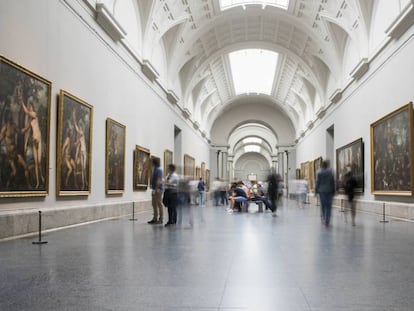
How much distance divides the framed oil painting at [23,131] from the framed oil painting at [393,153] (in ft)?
31.3

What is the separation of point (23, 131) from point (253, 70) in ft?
89.1

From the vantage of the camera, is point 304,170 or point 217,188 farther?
point 304,170

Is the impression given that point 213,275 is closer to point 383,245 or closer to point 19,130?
point 383,245

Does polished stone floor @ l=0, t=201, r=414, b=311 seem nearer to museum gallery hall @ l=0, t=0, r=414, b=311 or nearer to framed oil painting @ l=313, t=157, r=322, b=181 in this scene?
museum gallery hall @ l=0, t=0, r=414, b=311

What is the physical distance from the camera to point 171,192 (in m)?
11.2

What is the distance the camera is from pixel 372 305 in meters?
3.45

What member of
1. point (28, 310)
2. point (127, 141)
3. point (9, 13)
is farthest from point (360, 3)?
point (28, 310)

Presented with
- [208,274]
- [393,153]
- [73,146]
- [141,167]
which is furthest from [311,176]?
[208,274]

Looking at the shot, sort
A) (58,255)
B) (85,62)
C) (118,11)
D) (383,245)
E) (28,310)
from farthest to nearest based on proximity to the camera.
A: (118,11), (85,62), (383,245), (58,255), (28,310)

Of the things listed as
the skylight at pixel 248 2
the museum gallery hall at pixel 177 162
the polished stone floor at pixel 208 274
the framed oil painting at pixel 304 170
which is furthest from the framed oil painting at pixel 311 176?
the polished stone floor at pixel 208 274

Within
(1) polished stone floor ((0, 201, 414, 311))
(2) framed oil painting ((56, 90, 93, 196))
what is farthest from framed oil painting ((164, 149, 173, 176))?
(1) polished stone floor ((0, 201, 414, 311))

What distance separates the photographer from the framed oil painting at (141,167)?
1680 cm

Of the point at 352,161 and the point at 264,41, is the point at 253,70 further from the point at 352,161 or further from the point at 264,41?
the point at 352,161

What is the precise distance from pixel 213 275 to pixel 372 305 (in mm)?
1733
